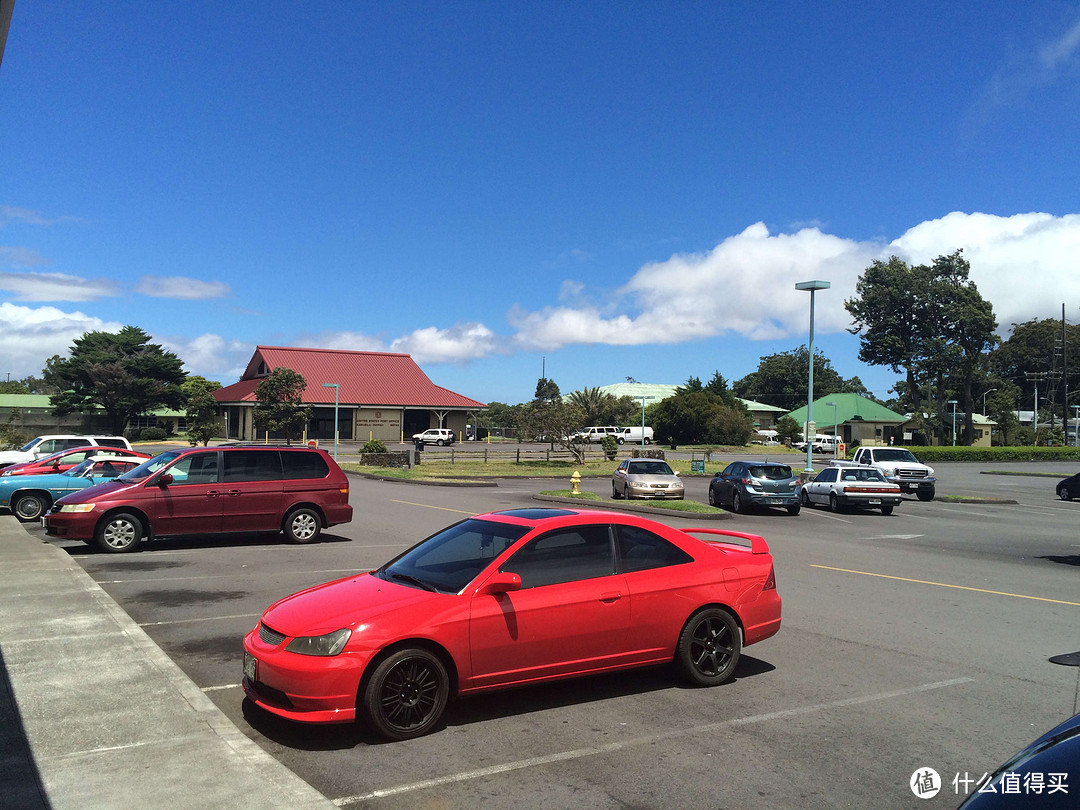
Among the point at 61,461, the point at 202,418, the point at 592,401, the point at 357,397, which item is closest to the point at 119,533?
the point at 61,461

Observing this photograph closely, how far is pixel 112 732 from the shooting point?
213 inches

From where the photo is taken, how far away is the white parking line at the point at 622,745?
4734 millimetres

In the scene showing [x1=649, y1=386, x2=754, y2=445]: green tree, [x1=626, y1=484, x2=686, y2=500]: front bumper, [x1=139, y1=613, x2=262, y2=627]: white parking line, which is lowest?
[x1=139, y1=613, x2=262, y2=627]: white parking line

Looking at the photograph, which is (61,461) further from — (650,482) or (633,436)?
(633,436)

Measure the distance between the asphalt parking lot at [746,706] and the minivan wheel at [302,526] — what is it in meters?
1.57

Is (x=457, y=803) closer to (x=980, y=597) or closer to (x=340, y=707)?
(x=340, y=707)

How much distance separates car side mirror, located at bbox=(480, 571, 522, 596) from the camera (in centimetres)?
585

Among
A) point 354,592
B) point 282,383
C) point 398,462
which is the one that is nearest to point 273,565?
point 354,592

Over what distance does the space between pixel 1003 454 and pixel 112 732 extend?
74980 mm

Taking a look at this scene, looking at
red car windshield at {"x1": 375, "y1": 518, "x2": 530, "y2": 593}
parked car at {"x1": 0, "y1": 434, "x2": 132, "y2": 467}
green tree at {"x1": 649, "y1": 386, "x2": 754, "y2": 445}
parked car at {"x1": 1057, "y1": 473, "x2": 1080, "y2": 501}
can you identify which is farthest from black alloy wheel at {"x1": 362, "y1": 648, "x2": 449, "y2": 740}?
green tree at {"x1": 649, "y1": 386, "x2": 754, "y2": 445}

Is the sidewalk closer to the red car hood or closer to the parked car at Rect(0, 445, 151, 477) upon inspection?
the red car hood

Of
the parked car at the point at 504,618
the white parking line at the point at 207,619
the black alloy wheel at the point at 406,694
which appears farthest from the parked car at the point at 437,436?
the black alloy wheel at the point at 406,694

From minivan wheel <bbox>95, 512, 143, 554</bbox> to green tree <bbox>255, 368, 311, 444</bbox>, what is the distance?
142 feet

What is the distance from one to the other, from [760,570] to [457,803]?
3.72m
